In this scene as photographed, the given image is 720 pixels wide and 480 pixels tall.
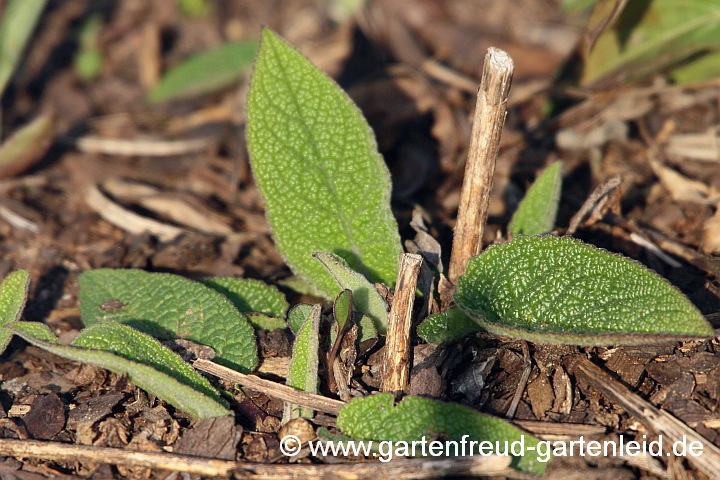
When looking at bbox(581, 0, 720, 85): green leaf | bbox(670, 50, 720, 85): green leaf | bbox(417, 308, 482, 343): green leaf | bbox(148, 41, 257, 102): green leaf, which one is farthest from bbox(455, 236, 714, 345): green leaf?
bbox(148, 41, 257, 102): green leaf

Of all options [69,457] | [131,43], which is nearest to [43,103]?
[131,43]

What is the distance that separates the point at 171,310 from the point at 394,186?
3.54 feet

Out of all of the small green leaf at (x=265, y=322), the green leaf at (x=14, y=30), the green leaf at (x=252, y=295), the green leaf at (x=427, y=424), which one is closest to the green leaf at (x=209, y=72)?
the green leaf at (x=14, y=30)

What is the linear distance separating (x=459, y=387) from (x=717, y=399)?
0.65 metres

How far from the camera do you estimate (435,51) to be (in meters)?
3.95

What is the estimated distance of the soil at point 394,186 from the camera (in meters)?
1.87

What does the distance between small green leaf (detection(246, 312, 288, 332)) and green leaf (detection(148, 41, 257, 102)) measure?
1490 millimetres

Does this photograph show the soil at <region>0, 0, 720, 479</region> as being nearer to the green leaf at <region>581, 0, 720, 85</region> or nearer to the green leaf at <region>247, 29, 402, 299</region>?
the green leaf at <region>581, 0, 720, 85</region>

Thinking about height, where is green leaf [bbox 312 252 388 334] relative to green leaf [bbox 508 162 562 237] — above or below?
below

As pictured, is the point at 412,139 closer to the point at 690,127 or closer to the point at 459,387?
the point at 690,127

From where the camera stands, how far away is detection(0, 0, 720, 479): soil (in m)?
1.87

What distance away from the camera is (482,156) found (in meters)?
1.89

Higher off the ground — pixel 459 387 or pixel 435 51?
pixel 435 51

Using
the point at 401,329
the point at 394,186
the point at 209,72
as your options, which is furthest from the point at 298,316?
the point at 209,72
